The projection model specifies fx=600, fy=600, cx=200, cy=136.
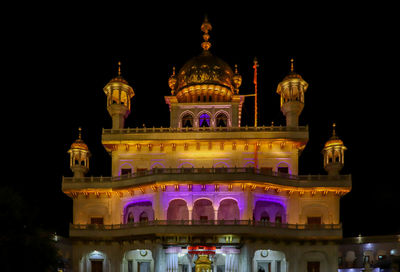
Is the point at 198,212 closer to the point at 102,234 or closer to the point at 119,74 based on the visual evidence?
the point at 102,234

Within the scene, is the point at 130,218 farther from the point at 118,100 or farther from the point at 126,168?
the point at 118,100

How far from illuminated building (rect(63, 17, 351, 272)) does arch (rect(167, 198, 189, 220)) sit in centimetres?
9

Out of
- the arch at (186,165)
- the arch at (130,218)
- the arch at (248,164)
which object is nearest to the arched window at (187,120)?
the arch at (186,165)

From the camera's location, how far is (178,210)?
50875 mm

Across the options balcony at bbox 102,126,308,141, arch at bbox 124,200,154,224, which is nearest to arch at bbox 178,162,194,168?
balcony at bbox 102,126,308,141

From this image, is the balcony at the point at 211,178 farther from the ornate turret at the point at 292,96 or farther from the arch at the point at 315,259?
the ornate turret at the point at 292,96

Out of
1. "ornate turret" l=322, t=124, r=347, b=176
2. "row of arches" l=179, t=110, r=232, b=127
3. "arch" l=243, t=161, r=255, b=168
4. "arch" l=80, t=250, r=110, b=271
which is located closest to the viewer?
"arch" l=80, t=250, r=110, b=271

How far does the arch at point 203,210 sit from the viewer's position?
50.3 m

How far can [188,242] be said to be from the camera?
46.0 m

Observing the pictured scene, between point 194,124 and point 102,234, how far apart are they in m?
12.9

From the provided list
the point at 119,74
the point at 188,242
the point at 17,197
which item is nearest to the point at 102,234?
the point at 188,242

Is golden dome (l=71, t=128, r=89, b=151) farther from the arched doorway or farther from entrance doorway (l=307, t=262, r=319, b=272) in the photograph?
entrance doorway (l=307, t=262, r=319, b=272)

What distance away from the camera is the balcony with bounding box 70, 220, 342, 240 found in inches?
1802

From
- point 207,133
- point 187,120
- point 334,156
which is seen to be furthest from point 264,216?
point 187,120
